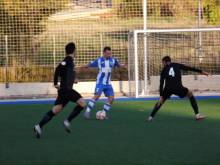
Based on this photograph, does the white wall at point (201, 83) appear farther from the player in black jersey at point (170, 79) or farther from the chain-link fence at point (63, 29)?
the player in black jersey at point (170, 79)

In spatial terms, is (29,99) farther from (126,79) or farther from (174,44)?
(174,44)

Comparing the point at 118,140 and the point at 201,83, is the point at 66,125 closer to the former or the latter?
the point at 118,140

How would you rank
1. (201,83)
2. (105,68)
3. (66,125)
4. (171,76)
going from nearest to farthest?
1. (66,125)
2. (171,76)
3. (105,68)
4. (201,83)

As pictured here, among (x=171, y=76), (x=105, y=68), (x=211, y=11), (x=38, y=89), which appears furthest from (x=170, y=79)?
(x=211, y=11)

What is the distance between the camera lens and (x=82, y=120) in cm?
1616

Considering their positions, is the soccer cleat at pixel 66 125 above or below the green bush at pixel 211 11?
below

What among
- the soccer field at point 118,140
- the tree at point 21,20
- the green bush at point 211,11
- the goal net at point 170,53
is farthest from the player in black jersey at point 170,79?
the green bush at point 211,11

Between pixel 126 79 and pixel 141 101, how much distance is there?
13.9ft

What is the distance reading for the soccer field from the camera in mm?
10195

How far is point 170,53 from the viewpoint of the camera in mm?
26188

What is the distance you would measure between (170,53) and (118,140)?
46.8 feet

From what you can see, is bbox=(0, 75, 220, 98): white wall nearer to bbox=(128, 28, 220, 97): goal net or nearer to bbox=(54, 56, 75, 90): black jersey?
bbox=(128, 28, 220, 97): goal net

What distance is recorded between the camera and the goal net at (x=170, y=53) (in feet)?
77.8

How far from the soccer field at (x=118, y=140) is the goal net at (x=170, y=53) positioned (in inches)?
222
